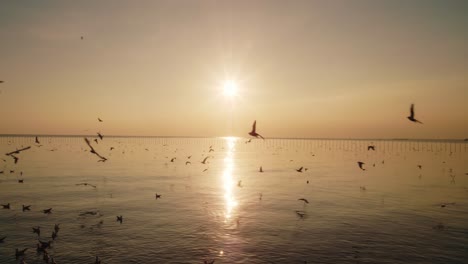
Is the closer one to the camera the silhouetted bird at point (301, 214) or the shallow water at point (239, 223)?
the shallow water at point (239, 223)

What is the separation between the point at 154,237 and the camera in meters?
30.8

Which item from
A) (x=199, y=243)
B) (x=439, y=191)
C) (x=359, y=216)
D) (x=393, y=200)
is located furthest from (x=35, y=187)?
(x=439, y=191)

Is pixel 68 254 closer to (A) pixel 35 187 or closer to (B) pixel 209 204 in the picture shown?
(B) pixel 209 204

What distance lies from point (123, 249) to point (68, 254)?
3.84 meters

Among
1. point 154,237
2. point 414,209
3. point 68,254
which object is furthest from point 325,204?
point 68,254

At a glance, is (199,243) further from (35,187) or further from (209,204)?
(35,187)

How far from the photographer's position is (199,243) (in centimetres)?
2944

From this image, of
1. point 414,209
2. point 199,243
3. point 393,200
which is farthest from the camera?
point 393,200

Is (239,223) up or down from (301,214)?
down

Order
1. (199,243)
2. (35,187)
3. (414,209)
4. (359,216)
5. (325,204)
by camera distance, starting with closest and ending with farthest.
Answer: (199,243) → (359,216) → (414,209) → (325,204) → (35,187)

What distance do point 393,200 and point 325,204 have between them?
35.2 ft

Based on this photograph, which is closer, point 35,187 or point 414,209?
point 414,209

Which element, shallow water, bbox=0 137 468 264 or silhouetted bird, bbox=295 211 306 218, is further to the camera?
silhouetted bird, bbox=295 211 306 218

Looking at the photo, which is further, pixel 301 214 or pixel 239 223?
pixel 301 214
